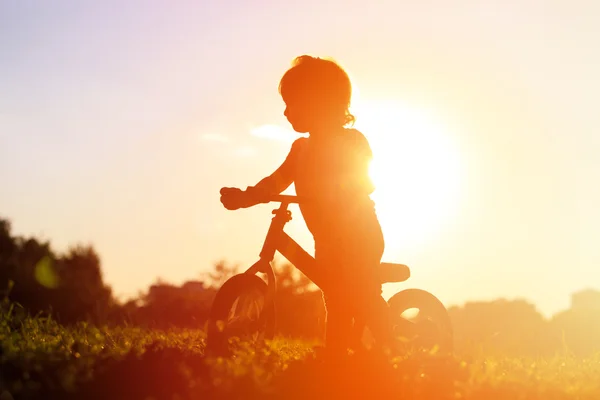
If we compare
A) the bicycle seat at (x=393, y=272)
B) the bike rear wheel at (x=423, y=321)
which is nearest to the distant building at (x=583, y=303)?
the bike rear wheel at (x=423, y=321)

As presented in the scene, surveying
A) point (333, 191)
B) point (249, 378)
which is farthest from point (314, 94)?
point (249, 378)

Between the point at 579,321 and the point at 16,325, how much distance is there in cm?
997

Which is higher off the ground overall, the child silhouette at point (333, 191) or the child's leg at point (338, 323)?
the child silhouette at point (333, 191)

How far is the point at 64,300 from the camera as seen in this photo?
22.8 m

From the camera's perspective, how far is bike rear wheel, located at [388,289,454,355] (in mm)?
7715

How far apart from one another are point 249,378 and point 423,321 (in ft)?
10.9

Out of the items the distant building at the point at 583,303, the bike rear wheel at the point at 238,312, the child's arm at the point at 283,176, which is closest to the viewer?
the bike rear wheel at the point at 238,312

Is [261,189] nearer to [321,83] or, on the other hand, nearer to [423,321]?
[321,83]

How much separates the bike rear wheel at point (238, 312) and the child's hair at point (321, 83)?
5.85 ft

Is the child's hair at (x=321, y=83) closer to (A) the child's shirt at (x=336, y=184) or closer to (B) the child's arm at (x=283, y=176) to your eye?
(A) the child's shirt at (x=336, y=184)

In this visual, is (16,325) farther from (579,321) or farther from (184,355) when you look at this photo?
(579,321)

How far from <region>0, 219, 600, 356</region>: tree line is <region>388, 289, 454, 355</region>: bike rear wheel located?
0.80ft

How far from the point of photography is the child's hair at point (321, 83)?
7156 mm

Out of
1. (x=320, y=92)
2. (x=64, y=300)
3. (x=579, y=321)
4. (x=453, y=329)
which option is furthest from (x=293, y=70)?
(x=64, y=300)
